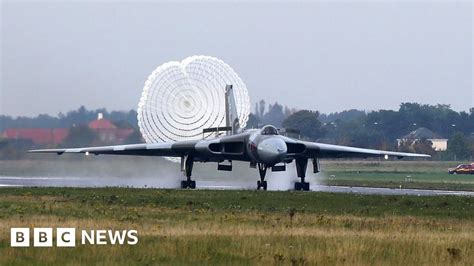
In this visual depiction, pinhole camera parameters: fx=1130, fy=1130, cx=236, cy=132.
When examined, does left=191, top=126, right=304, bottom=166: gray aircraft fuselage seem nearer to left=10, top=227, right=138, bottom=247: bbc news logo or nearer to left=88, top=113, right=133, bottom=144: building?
left=88, top=113, right=133, bottom=144: building

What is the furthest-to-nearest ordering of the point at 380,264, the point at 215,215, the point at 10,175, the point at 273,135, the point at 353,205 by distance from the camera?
the point at 10,175
the point at 273,135
the point at 353,205
the point at 215,215
the point at 380,264

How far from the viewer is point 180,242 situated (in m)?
23.2

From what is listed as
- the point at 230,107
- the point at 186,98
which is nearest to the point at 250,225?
the point at 230,107

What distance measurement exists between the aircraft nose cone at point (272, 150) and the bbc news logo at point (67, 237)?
88.0 feet

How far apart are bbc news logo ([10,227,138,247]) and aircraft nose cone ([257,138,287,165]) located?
26.8 m

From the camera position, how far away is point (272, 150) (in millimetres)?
51812

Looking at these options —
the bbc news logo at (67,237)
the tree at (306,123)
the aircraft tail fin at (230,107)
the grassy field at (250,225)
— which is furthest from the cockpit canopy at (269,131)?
the tree at (306,123)

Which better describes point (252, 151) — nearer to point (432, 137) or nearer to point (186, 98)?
point (186, 98)

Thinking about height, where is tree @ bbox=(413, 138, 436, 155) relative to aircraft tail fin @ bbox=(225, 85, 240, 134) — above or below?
below

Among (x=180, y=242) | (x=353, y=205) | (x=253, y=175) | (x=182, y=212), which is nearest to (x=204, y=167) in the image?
(x=253, y=175)

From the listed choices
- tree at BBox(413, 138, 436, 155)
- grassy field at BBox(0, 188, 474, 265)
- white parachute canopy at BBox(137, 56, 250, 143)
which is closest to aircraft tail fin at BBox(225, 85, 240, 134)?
white parachute canopy at BBox(137, 56, 250, 143)

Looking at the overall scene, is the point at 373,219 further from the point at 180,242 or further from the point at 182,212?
the point at 180,242

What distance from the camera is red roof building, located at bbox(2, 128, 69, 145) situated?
7062cm

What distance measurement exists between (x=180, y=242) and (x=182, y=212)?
29.9ft
